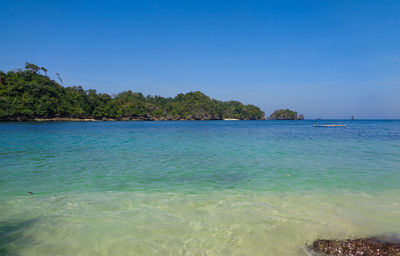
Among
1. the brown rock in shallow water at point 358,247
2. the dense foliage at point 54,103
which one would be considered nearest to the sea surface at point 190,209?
the brown rock in shallow water at point 358,247

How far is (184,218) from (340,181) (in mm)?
5852

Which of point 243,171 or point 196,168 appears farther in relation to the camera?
point 196,168

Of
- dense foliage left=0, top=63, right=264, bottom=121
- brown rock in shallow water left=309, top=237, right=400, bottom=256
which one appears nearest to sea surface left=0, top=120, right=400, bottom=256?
brown rock in shallow water left=309, top=237, right=400, bottom=256

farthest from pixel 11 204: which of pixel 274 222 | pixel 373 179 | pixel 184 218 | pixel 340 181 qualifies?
pixel 373 179

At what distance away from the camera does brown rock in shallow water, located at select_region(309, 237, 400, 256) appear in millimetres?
3355

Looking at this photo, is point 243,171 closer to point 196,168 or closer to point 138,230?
point 196,168

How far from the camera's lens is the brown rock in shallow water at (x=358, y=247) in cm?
336

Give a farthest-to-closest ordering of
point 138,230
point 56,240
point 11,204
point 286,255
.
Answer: point 11,204, point 138,230, point 56,240, point 286,255

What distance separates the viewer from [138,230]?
4305 millimetres

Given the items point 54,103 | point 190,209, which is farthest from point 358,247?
point 54,103

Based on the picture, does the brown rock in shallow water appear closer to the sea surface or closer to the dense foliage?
the sea surface

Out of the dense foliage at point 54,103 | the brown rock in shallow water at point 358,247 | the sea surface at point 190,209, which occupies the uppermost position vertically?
the dense foliage at point 54,103

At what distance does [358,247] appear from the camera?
3480 millimetres

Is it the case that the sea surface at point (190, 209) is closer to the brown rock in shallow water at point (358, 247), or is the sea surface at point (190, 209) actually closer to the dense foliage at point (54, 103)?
the brown rock in shallow water at point (358, 247)
